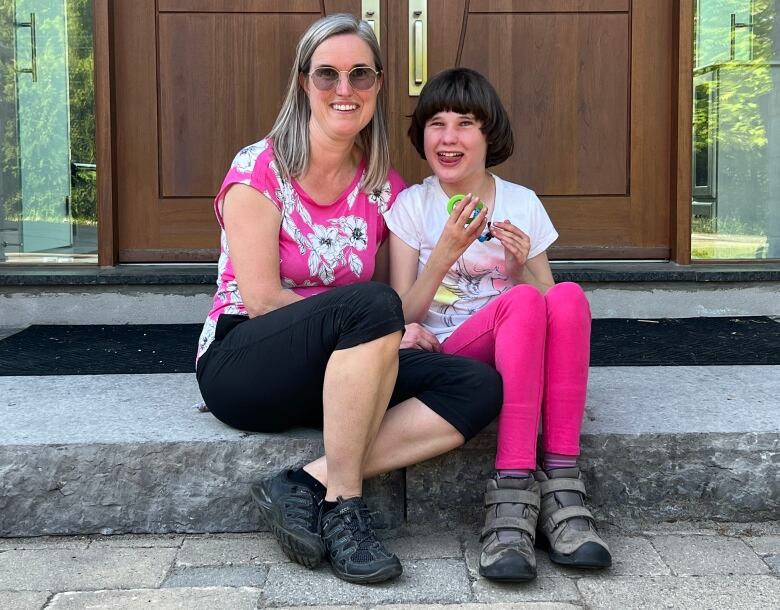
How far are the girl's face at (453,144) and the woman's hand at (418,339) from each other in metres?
0.42

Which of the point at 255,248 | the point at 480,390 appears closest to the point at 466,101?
the point at 255,248

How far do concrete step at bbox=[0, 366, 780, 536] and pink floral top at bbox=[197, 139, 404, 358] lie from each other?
0.27m

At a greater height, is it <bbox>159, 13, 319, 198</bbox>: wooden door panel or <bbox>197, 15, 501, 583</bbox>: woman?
<bbox>159, 13, 319, 198</bbox>: wooden door panel

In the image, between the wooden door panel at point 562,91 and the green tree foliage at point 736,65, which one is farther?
the green tree foliage at point 736,65

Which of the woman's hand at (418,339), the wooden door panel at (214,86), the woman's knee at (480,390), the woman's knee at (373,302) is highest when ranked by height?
the wooden door panel at (214,86)

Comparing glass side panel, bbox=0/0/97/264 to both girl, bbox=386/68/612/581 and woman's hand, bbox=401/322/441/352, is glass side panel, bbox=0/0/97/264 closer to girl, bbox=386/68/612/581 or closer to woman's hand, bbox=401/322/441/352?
girl, bbox=386/68/612/581

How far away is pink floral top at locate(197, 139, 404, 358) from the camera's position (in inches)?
93.6

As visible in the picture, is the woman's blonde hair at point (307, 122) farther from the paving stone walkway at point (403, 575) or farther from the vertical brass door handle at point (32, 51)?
the vertical brass door handle at point (32, 51)

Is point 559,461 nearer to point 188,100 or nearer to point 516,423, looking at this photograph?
point 516,423

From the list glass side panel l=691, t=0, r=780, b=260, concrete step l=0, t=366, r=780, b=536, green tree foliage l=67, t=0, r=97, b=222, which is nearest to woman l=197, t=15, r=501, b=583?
concrete step l=0, t=366, r=780, b=536

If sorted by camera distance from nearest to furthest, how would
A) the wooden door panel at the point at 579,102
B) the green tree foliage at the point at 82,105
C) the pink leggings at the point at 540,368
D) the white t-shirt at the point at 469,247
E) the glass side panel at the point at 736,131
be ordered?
the pink leggings at the point at 540,368, the white t-shirt at the point at 469,247, the wooden door panel at the point at 579,102, the green tree foliage at the point at 82,105, the glass side panel at the point at 736,131

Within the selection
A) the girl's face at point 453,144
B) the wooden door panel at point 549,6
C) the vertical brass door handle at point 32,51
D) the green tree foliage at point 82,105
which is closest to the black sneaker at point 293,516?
the girl's face at point 453,144

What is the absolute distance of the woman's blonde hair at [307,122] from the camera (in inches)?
93.0

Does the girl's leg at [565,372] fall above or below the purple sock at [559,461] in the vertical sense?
above
